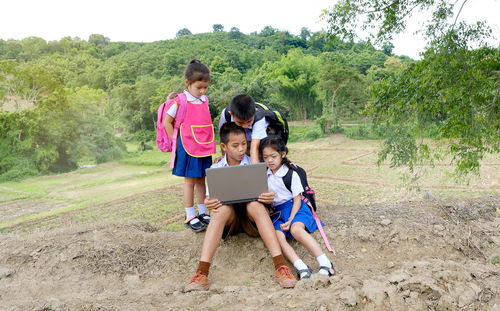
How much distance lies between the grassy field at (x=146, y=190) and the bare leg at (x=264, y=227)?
2.84 meters

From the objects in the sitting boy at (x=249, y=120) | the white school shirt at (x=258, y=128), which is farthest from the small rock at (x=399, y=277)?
the white school shirt at (x=258, y=128)

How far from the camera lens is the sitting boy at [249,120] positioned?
2256 millimetres

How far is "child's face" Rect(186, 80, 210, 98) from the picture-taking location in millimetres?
2617

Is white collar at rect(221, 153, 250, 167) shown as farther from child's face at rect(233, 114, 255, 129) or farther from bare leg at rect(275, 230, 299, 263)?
bare leg at rect(275, 230, 299, 263)

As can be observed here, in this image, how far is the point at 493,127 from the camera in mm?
A: 3924

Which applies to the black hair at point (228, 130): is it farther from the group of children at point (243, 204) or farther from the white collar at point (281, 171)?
the white collar at point (281, 171)

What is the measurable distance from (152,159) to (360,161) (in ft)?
22.2

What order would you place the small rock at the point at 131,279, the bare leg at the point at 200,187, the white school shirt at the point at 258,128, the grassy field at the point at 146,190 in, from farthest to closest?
the grassy field at the point at 146,190, the bare leg at the point at 200,187, the white school shirt at the point at 258,128, the small rock at the point at 131,279

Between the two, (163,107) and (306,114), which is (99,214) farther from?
(306,114)

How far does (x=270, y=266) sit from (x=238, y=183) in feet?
2.39

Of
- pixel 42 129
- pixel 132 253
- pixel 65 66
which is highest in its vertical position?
pixel 65 66

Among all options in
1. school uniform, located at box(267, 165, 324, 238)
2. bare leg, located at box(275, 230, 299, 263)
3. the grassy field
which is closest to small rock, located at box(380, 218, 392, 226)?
school uniform, located at box(267, 165, 324, 238)

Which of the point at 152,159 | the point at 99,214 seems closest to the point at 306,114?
the point at 152,159

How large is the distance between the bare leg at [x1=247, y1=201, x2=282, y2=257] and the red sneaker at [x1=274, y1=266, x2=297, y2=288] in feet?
0.31
